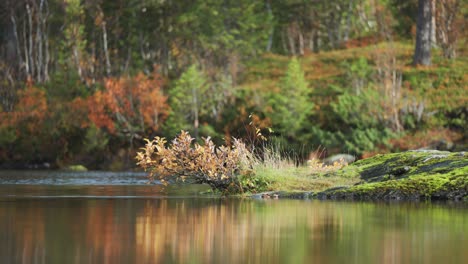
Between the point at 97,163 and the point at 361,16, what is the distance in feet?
96.1

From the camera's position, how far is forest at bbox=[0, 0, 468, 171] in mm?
53219

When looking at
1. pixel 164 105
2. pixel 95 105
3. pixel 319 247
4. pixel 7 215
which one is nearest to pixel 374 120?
pixel 164 105

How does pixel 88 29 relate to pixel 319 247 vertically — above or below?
above

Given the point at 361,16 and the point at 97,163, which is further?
the point at 361,16

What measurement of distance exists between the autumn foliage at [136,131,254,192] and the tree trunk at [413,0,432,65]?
36.5m

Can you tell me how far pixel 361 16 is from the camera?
77.8m

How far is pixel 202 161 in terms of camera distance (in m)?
23.8

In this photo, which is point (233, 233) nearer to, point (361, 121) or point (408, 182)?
point (408, 182)

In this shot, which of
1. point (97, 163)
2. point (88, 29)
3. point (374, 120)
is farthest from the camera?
point (88, 29)

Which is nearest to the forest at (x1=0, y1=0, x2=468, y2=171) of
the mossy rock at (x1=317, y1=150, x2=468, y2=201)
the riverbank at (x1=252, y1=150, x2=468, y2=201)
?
the riverbank at (x1=252, y1=150, x2=468, y2=201)

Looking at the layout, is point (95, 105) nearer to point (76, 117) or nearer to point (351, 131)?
point (76, 117)

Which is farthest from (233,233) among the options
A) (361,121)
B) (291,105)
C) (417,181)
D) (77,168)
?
(291,105)

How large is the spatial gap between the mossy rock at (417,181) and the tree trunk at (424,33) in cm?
3474

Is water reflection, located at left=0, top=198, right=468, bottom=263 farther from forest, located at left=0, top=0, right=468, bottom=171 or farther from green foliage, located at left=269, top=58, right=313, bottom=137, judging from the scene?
green foliage, located at left=269, top=58, right=313, bottom=137
